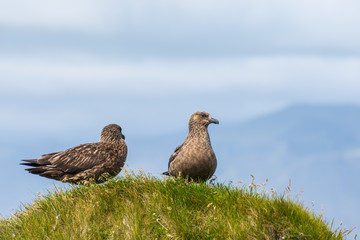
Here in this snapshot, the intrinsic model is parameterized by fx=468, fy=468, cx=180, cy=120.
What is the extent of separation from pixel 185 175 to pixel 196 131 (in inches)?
48.5

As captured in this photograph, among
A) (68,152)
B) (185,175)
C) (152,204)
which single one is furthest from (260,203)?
(68,152)

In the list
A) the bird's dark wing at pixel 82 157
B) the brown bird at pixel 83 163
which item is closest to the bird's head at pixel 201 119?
the brown bird at pixel 83 163

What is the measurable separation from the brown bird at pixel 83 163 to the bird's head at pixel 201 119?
1994mm

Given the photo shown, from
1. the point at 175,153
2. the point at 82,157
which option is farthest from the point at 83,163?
the point at 175,153

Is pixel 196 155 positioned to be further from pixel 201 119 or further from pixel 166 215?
pixel 166 215

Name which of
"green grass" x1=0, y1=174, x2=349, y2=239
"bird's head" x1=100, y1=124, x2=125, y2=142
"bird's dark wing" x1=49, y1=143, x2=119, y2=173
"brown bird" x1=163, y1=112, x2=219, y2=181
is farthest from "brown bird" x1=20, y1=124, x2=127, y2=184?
"brown bird" x1=163, y1=112, x2=219, y2=181

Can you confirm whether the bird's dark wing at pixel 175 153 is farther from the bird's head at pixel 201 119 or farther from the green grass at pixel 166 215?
the green grass at pixel 166 215

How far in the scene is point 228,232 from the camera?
28.1 feet

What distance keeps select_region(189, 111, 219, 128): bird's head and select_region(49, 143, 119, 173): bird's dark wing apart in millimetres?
2161

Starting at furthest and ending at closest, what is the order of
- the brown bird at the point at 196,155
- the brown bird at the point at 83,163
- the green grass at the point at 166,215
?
1. the brown bird at the point at 83,163
2. the brown bird at the point at 196,155
3. the green grass at the point at 166,215

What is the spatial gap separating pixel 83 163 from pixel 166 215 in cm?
360

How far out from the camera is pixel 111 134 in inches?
512

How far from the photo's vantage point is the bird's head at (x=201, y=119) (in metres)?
12.4

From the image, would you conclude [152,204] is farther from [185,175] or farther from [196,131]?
[196,131]
